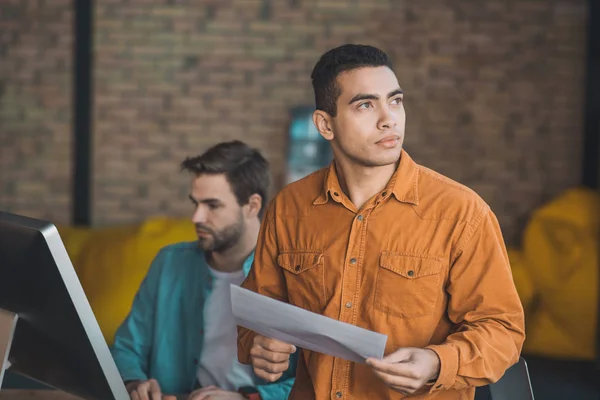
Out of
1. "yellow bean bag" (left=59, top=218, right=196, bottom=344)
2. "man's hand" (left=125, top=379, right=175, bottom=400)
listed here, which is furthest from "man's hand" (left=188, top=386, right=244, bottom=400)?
"yellow bean bag" (left=59, top=218, right=196, bottom=344)

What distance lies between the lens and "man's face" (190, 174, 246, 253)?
2705 millimetres

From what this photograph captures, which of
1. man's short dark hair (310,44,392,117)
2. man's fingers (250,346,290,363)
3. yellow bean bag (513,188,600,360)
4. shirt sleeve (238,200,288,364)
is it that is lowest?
yellow bean bag (513,188,600,360)

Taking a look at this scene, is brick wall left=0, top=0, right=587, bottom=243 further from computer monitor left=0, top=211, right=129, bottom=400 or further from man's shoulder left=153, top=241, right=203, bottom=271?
computer monitor left=0, top=211, right=129, bottom=400

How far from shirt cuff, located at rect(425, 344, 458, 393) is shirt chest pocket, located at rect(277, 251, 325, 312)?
12.3 inches

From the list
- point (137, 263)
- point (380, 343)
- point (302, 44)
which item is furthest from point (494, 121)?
point (380, 343)

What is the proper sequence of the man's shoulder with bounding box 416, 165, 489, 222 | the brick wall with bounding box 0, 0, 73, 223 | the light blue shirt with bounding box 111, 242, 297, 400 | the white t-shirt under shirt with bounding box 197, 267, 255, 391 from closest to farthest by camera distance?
the man's shoulder with bounding box 416, 165, 489, 222 → the white t-shirt under shirt with bounding box 197, 267, 255, 391 → the light blue shirt with bounding box 111, 242, 297, 400 → the brick wall with bounding box 0, 0, 73, 223

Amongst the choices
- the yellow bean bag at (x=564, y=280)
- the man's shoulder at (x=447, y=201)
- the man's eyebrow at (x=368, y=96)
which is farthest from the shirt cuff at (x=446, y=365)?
the yellow bean bag at (x=564, y=280)

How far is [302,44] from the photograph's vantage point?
545 centimetres

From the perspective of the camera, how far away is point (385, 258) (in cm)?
175

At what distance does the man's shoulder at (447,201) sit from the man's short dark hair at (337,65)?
0.87ft

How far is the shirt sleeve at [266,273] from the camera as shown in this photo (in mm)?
1918

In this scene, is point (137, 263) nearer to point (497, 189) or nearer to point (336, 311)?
point (497, 189)

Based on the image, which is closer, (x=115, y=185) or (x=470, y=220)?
(x=470, y=220)

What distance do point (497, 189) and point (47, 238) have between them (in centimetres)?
445
